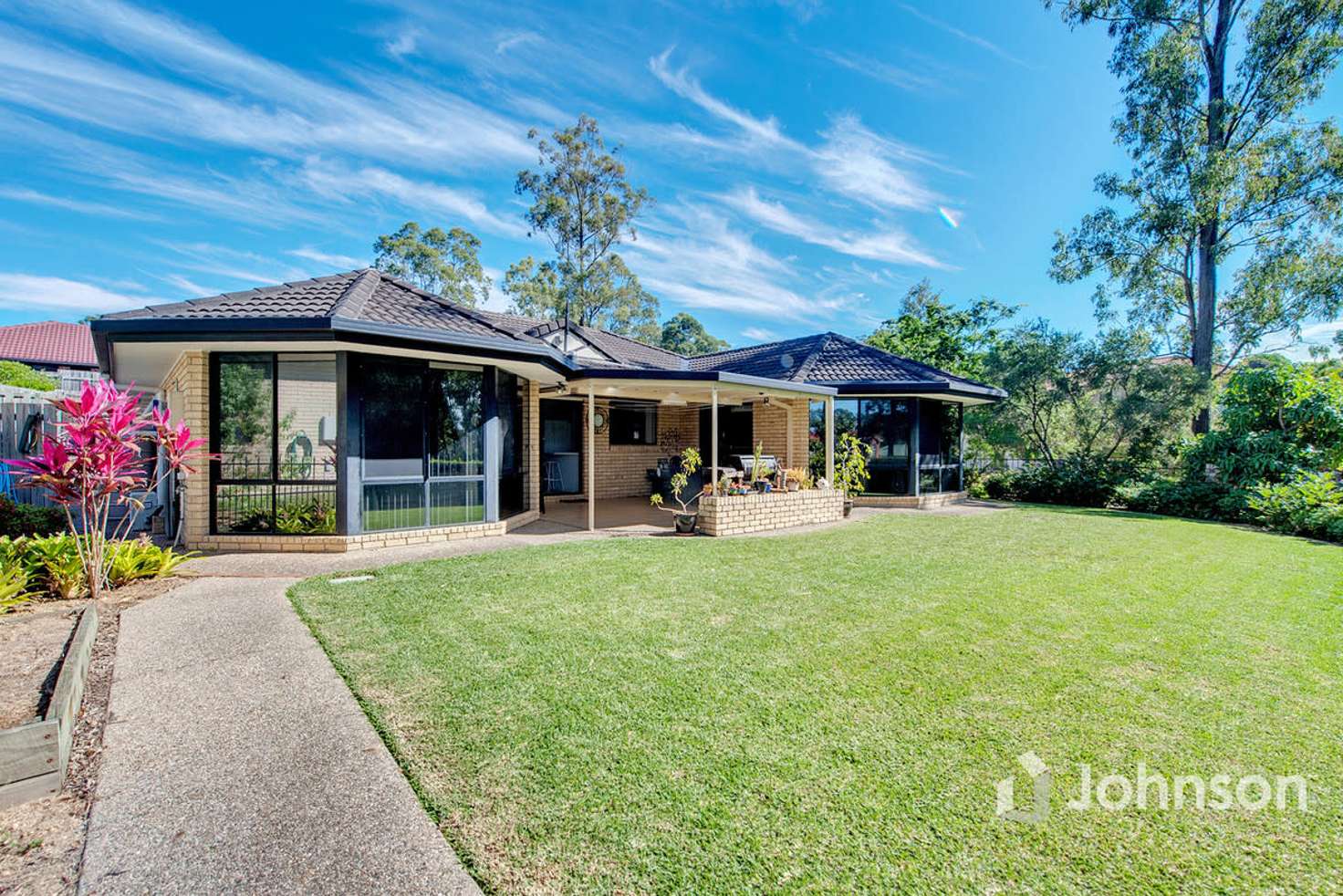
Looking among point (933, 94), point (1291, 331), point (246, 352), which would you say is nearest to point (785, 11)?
point (933, 94)

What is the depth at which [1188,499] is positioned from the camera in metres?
13.1

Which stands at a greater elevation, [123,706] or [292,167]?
[292,167]

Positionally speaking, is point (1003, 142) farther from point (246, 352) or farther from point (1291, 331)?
point (246, 352)

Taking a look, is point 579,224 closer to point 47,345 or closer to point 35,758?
point 35,758

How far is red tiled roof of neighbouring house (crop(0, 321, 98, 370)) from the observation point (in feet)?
97.5

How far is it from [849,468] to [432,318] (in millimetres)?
8884

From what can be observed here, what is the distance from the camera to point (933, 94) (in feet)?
50.5

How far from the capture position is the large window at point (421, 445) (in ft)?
24.8

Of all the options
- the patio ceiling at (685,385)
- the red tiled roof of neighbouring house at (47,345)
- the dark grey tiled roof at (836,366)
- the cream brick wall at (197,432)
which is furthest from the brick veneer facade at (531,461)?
the red tiled roof of neighbouring house at (47,345)

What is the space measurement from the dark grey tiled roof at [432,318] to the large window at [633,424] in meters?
1.26

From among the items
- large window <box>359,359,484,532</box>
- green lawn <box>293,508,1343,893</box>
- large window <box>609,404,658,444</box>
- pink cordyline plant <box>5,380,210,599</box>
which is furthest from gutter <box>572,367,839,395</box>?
pink cordyline plant <box>5,380,210,599</box>

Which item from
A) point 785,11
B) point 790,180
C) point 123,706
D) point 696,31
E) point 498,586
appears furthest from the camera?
point 790,180

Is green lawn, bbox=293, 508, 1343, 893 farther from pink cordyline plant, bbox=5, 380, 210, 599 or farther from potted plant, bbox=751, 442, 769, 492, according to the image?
potted plant, bbox=751, 442, 769, 492

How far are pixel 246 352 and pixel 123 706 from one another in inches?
225
